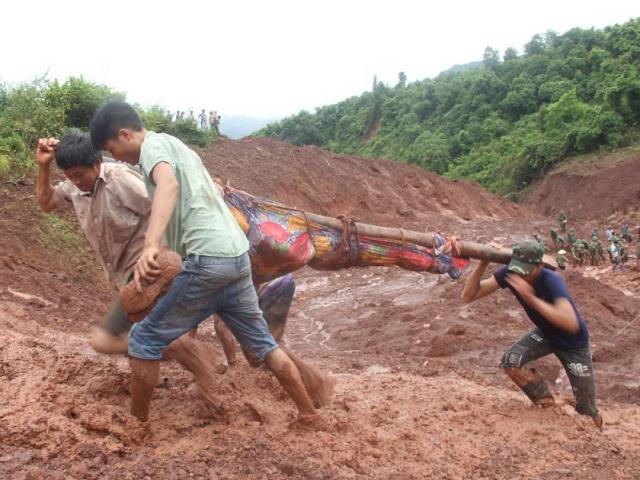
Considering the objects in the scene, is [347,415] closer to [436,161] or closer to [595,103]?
[595,103]

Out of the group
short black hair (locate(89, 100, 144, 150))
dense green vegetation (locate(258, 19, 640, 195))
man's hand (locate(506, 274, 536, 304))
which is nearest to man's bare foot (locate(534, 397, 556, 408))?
man's hand (locate(506, 274, 536, 304))

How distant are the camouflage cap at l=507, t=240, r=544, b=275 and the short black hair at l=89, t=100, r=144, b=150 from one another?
259 centimetres

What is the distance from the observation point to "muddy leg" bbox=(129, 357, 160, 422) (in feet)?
10.2

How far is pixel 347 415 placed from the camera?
4.21 m

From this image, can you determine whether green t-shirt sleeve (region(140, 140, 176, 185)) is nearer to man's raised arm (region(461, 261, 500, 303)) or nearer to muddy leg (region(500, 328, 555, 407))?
man's raised arm (region(461, 261, 500, 303))

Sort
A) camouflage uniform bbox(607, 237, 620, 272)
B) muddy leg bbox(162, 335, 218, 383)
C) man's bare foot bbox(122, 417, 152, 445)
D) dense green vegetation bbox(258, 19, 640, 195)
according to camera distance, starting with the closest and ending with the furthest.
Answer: man's bare foot bbox(122, 417, 152, 445), muddy leg bbox(162, 335, 218, 383), camouflage uniform bbox(607, 237, 620, 272), dense green vegetation bbox(258, 19, 640, 195)

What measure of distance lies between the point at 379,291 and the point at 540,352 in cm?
774

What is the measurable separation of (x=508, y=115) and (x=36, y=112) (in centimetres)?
3792

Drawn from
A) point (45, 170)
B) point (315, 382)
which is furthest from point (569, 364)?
point (45, 170)

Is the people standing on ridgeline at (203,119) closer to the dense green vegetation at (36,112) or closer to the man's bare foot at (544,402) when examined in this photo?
the dense green vegetation at (36,112)

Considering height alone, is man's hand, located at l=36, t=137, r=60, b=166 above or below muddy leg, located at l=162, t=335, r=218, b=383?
above

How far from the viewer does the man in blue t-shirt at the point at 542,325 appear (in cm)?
431

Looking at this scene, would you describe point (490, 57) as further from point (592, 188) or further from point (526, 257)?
point (526, 257)

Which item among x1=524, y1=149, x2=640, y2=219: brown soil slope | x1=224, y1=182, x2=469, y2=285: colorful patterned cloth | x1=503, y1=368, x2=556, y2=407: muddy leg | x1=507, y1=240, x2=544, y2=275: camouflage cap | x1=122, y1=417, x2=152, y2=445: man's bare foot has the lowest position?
x1=524, y1=149, x2=640, y2=219: brown soil slope
